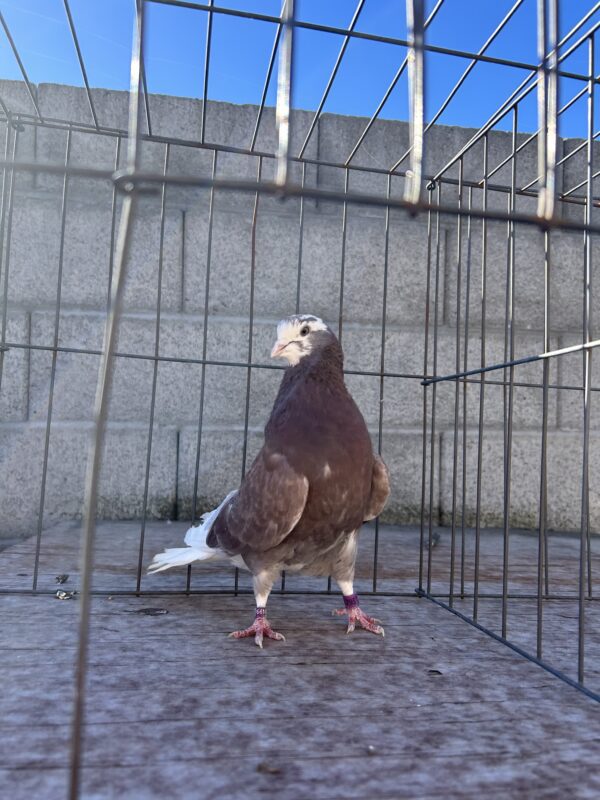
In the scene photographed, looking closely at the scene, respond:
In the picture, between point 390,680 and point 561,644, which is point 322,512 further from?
point 561,644

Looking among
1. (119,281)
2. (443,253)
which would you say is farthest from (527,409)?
(119,281)

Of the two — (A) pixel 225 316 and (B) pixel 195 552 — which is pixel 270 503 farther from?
(A) pixel 225 316

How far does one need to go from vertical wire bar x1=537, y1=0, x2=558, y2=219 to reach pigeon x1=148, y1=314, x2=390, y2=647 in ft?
3.48

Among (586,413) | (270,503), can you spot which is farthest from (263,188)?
(270,503)

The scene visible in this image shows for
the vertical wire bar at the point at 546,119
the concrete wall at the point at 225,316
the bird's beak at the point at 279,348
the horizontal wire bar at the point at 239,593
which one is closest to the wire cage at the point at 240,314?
the concrete wall at the point at 225,316

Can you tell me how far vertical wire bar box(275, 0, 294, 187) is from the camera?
0.82 m

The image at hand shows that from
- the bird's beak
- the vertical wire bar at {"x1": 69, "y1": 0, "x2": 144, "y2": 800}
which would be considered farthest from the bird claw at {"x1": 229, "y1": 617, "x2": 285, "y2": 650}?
the vertical wire bar at {"x1": 69, "y1": 0, "x2": 144, "y2": 800}

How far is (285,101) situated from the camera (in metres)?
0.89

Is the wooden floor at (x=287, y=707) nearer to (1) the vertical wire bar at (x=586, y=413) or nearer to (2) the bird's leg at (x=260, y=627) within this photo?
(2) the bird's leg at (x=260, y=627)

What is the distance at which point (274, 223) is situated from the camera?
383 cm

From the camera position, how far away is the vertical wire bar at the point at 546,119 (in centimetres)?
90

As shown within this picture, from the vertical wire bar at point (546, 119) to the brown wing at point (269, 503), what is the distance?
1.09m

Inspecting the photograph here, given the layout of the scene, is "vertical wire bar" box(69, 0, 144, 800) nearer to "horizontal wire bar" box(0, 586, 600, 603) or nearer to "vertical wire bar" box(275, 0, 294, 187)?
"vertical wire bar" box(275, 0, 294, 187)

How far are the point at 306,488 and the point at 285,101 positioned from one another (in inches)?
45.4
